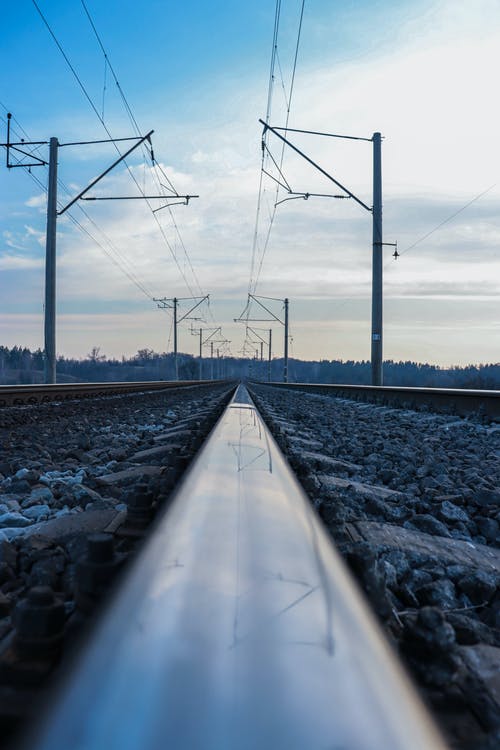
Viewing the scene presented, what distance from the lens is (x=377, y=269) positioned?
15.8 meters

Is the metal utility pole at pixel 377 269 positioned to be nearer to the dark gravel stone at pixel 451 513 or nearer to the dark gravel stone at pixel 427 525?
the dark gravel stone at pixel 451 513

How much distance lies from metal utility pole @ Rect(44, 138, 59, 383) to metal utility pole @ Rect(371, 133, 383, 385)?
9445 mm

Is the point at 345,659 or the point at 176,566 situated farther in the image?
the point at 176,566

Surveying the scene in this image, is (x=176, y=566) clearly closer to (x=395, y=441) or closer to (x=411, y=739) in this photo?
(x=411, y=739)

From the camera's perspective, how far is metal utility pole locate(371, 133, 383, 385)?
15672mm

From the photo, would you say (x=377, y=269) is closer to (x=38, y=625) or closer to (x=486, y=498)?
(x=486, y=498)

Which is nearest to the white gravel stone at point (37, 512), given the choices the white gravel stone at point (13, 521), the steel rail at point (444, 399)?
the white gravel stone at point (13, 521)

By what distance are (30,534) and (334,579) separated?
134 cm

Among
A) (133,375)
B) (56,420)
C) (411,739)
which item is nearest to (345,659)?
(411,739)

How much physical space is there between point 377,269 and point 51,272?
32.0 ft

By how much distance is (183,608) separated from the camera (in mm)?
744

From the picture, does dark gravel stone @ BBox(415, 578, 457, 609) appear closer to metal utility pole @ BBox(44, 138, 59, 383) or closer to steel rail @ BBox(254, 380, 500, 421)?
steel rail @ BBox(254, 380, 500, 421)

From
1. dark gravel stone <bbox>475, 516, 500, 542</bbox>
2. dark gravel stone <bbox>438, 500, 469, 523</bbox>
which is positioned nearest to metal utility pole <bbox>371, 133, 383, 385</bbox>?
dark gravel stone <bbox>438, 500, 469, 523</bbox>

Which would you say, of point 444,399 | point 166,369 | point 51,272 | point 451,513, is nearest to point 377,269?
point 444,399
